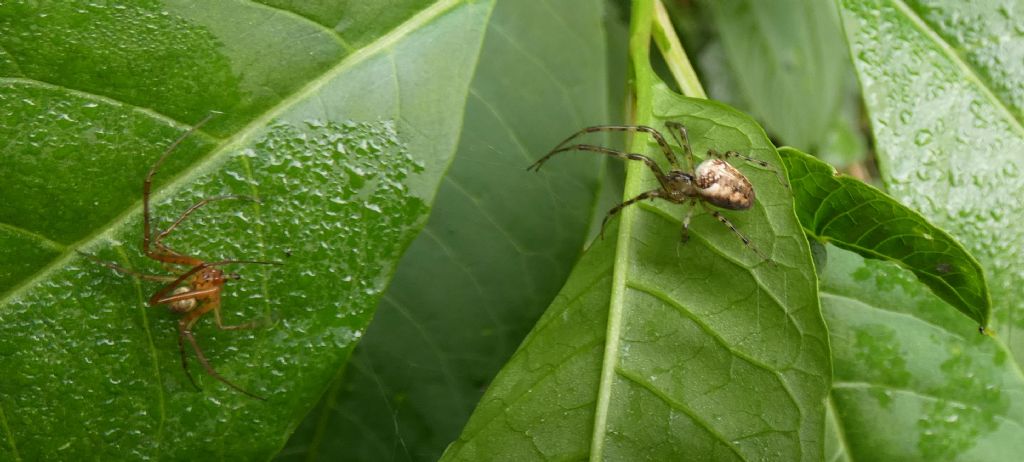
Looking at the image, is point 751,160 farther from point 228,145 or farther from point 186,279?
point 186,279

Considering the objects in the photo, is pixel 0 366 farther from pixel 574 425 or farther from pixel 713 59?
pixel 713 59

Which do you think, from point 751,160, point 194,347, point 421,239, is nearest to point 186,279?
point 194,347

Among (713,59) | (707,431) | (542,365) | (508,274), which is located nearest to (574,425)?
(542,365)

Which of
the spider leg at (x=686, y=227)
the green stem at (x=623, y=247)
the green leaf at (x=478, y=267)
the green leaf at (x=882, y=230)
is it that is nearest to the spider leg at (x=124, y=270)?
the green leaf at (x=478, y=267)

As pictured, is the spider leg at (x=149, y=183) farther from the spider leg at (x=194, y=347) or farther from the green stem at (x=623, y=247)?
the green stem at (x=623, y=247)

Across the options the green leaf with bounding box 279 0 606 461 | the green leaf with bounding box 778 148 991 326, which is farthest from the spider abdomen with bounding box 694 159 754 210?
the green leaf with bounding box 279 0 606 461

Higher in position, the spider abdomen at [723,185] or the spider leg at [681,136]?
the spider leg at [681,136]
